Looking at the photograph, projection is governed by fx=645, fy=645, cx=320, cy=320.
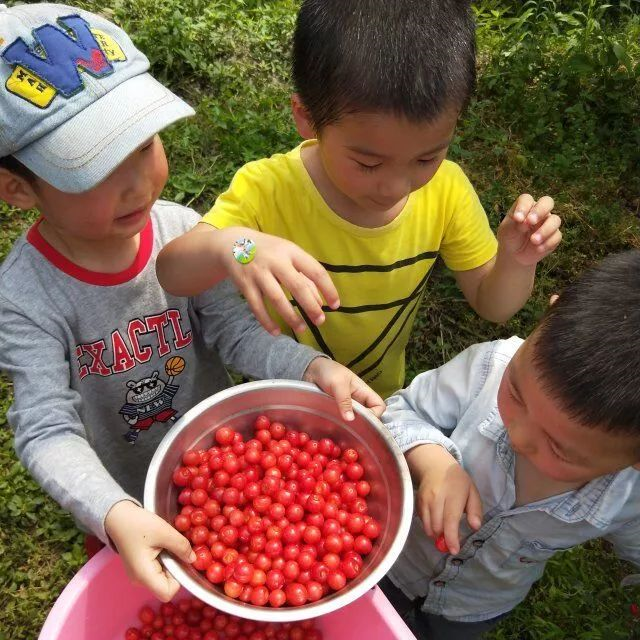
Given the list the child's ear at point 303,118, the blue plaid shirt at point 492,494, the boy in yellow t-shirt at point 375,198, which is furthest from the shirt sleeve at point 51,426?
the child's ear at point 303,118

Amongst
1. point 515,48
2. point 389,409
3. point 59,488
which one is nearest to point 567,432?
point 389,409

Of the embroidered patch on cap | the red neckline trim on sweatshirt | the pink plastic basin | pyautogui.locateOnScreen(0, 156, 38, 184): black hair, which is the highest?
the embroidered patch on cap

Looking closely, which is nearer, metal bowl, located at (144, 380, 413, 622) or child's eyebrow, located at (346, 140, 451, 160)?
metal bowl, located at (144, 380, 413, 622)

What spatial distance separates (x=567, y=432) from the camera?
1.28m

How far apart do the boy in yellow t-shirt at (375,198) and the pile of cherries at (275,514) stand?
0.40 metres

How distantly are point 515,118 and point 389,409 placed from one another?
2545 millimetres

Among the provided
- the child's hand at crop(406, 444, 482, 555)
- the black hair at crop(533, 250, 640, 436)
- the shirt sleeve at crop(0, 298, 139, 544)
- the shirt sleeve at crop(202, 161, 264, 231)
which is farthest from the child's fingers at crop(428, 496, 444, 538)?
the shirt sleeve at crop(202, 161, 264, 231)

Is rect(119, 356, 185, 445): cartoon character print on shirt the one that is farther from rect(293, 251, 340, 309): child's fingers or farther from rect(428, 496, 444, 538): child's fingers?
rect(428, 496, 444, 538): child's fingers

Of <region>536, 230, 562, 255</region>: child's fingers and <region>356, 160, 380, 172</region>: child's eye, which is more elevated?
<region>356, 160, 380, 172</region>: child's eye

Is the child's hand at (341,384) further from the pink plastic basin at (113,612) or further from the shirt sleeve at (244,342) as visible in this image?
the pink plastic basin at (113,612)

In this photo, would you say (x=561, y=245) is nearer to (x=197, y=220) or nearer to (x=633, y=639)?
(x=633, y=639)

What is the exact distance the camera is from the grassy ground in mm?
2576

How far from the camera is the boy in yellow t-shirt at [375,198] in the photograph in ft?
4.79

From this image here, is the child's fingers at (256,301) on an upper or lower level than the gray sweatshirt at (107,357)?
upper
